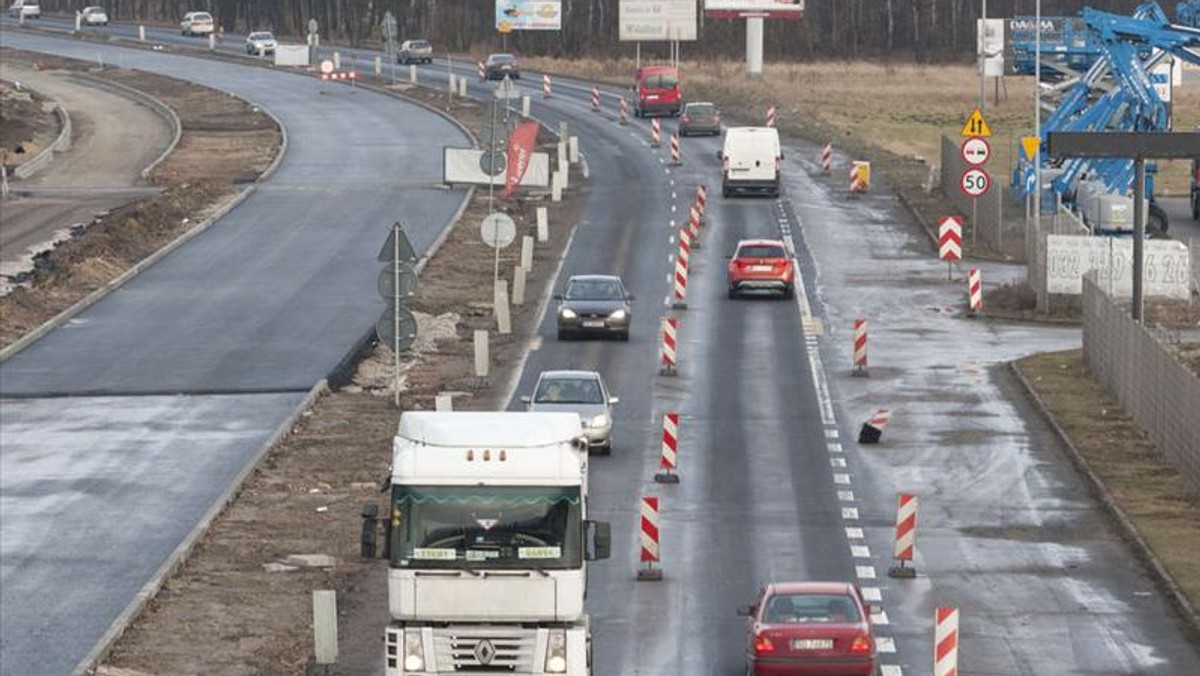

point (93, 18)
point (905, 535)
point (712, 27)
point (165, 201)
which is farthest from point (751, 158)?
point (93, 18)

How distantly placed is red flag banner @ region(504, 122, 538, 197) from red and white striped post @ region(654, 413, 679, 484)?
1406 inches

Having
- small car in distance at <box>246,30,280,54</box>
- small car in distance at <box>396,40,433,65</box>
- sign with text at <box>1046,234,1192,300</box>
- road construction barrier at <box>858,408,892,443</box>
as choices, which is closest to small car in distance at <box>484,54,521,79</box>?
small car in distance at <box>396,40,433,65</box>

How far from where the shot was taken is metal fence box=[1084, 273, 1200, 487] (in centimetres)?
3878

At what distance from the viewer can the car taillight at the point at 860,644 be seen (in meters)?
25.2

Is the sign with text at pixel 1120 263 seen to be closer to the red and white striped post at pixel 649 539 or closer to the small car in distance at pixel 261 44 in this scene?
the red and white striped post at pixel 649 539

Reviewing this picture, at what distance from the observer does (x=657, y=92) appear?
359 ft

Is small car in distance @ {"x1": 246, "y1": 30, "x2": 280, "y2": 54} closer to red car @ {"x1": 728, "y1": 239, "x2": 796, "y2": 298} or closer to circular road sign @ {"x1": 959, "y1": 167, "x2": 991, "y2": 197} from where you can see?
circular road sign @ {"x1": 959, "y1": 167, "x2": 991, "y2": 197}

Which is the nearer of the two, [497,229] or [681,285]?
[497,229]

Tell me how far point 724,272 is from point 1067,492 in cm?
2826

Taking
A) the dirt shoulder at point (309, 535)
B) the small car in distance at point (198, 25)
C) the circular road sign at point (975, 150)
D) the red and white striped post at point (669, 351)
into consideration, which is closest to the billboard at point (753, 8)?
the small car in distance at point (198, 25)

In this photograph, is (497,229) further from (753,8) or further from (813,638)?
(753,8)

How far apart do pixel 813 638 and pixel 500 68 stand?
10267cm

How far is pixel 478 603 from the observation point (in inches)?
906

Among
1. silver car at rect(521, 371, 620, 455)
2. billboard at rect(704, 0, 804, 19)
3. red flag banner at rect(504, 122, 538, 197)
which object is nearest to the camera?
silver car at rect(521, 371, 620, 455)
